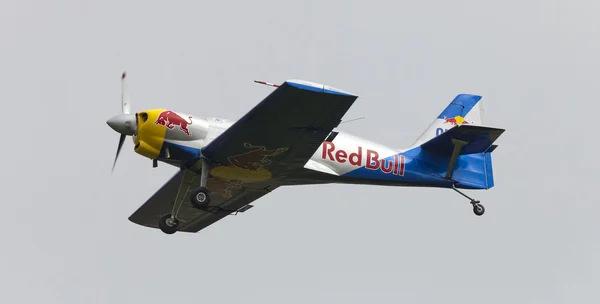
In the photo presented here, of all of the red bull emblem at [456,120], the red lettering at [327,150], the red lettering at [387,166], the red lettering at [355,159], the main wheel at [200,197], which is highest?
the red bull emblem at [456,120]

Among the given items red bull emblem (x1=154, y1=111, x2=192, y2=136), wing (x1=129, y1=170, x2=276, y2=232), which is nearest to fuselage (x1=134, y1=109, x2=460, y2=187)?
red bull emblem (x1=154, y1=111, x2=192, y2=136)

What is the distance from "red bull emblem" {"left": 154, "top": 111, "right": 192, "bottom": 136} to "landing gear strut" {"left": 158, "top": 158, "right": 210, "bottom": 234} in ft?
2.17

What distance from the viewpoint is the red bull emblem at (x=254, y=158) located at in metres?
21.7

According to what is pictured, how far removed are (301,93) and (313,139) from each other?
168 centimetres

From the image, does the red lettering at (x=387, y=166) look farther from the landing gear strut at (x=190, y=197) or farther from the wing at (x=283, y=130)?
the landing gear strut at (x=190, y=197)

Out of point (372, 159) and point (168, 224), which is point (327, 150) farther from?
point (168, 224)

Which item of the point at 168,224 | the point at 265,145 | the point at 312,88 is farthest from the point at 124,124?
the point at 312,88

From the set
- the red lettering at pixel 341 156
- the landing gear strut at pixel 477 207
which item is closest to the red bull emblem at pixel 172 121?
the red lettering at pixel 341 156

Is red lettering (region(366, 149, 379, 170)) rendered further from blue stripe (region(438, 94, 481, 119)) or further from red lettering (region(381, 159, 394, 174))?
blue stripe (region(438, 94, 481, 119))

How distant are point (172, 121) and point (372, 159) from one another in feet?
12.9

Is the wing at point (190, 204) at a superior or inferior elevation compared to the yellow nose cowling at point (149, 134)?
inferior

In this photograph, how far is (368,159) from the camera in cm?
2312

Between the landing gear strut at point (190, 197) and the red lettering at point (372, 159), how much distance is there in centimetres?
312

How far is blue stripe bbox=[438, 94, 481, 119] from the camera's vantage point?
25.3m
